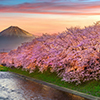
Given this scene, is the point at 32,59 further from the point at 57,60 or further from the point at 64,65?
the point at 64,65

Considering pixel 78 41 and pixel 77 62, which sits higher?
pixel 78 41

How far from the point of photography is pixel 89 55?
16.7 metres

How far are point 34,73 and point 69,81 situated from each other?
9854mm

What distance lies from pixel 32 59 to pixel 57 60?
781cm

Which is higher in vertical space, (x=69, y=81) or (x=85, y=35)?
(x=85, y=35)

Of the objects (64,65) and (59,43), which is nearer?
(64,65)

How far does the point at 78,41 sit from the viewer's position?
19.8 metres

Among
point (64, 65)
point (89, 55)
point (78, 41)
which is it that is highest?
point (78, 41)

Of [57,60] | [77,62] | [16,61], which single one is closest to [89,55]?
[77,62]

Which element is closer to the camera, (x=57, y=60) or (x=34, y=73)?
(x=57, y=60)

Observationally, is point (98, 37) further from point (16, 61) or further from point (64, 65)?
point (16, 61)

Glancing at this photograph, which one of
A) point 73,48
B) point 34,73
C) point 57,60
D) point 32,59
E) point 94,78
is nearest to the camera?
point 94,78

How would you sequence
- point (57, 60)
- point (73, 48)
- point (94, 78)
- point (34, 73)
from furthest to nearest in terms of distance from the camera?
point (34, 73) → point (57, 60) → point (73, 48) → point (94, 78)

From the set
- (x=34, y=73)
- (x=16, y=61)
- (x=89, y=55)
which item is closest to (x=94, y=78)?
(x=89, y=55)
